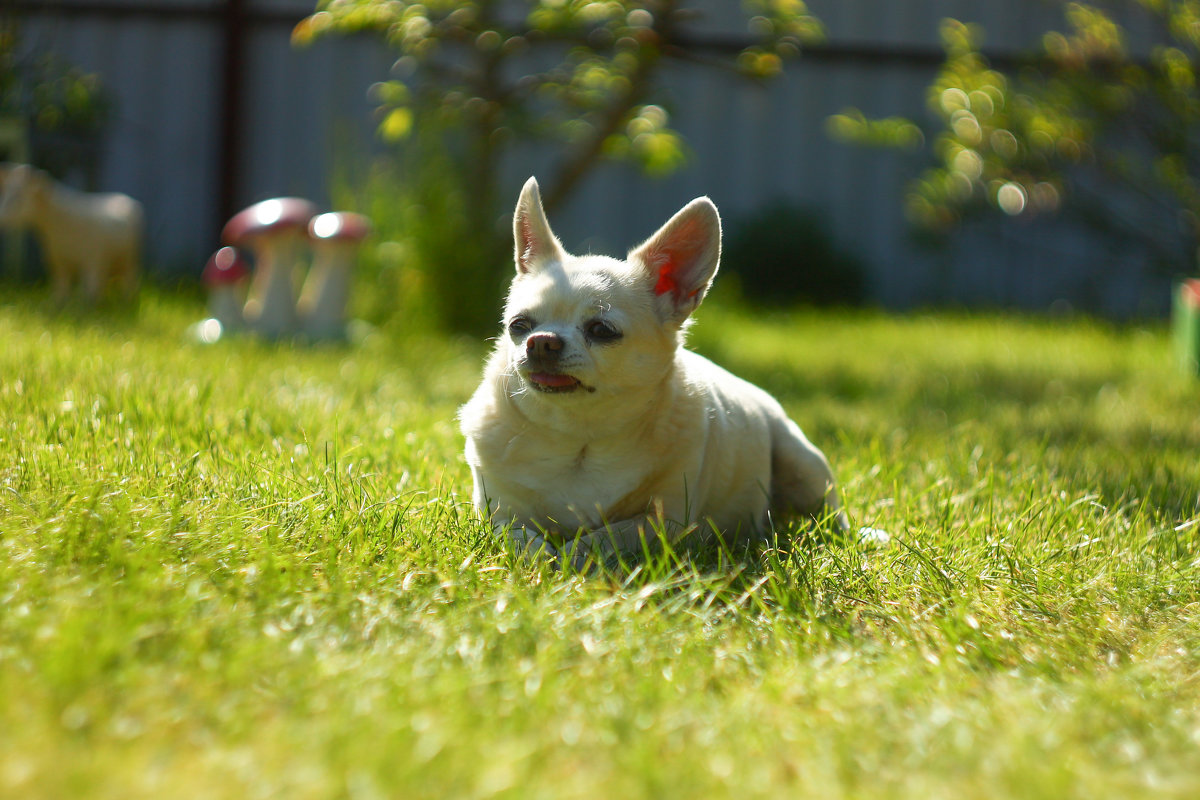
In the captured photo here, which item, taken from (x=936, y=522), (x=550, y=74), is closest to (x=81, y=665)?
(x=936, y=522)

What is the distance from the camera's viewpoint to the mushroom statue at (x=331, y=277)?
5541 mm

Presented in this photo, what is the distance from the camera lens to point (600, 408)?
7.79 feet

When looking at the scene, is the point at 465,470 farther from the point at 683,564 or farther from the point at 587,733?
the point at 587,733

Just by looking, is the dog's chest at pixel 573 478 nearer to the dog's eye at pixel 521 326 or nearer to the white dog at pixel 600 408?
the white dog at pixel 600 408

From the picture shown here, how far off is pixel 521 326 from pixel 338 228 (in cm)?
335

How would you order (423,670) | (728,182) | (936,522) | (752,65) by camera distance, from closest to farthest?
(423,670)
(936,522)
(752,65)
(728,182)

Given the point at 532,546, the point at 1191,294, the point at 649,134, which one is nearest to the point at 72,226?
the point at 649,134

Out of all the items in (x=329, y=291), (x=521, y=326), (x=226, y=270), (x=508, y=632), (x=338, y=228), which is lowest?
(x=329, y=291)

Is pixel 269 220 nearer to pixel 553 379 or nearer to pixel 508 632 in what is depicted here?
pixel 553 379

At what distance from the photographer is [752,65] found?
528 centimetres

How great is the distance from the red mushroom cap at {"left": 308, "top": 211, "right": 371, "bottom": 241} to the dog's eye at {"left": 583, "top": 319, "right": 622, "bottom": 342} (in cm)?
345

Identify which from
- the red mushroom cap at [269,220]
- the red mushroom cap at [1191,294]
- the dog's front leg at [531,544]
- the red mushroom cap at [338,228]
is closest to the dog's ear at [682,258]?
the dog's front leg at [531,544]

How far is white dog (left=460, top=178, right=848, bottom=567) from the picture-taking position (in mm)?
2328

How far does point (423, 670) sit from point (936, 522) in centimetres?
153
